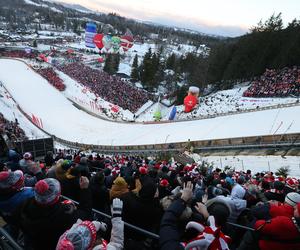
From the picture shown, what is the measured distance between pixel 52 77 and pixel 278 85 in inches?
1462

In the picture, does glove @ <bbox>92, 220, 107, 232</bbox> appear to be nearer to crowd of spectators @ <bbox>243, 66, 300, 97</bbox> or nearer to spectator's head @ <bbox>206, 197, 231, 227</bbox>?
spectator's head @ <bbox>206, 197, 231, 227</bbox>

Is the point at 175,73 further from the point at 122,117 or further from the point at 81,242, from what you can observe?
the point at 81,242

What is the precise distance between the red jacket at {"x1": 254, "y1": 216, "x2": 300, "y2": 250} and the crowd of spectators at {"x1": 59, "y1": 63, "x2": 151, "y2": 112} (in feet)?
157

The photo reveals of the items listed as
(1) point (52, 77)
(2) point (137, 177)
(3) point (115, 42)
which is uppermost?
(2) point (137, 177)

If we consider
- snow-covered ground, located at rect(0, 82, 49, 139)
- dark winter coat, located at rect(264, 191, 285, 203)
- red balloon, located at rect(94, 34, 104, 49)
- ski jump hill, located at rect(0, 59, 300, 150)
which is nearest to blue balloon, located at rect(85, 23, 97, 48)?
red balloon, located at rect(94, 34, 104, 49)

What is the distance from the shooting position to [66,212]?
3.49 m

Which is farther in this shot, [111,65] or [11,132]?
[111,65]

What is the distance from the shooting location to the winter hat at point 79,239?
8.55 ft

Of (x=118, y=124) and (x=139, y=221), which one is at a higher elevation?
(x=139, y=221)

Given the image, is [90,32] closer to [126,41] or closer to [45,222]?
[126,41]

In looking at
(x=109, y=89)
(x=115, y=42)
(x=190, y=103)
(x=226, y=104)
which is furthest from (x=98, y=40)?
(x=226, y=104)

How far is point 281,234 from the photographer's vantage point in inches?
116

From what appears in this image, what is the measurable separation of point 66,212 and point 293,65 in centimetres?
5098

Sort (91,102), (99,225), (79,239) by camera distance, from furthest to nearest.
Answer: (91,102) → (99,225) → (79,239)
